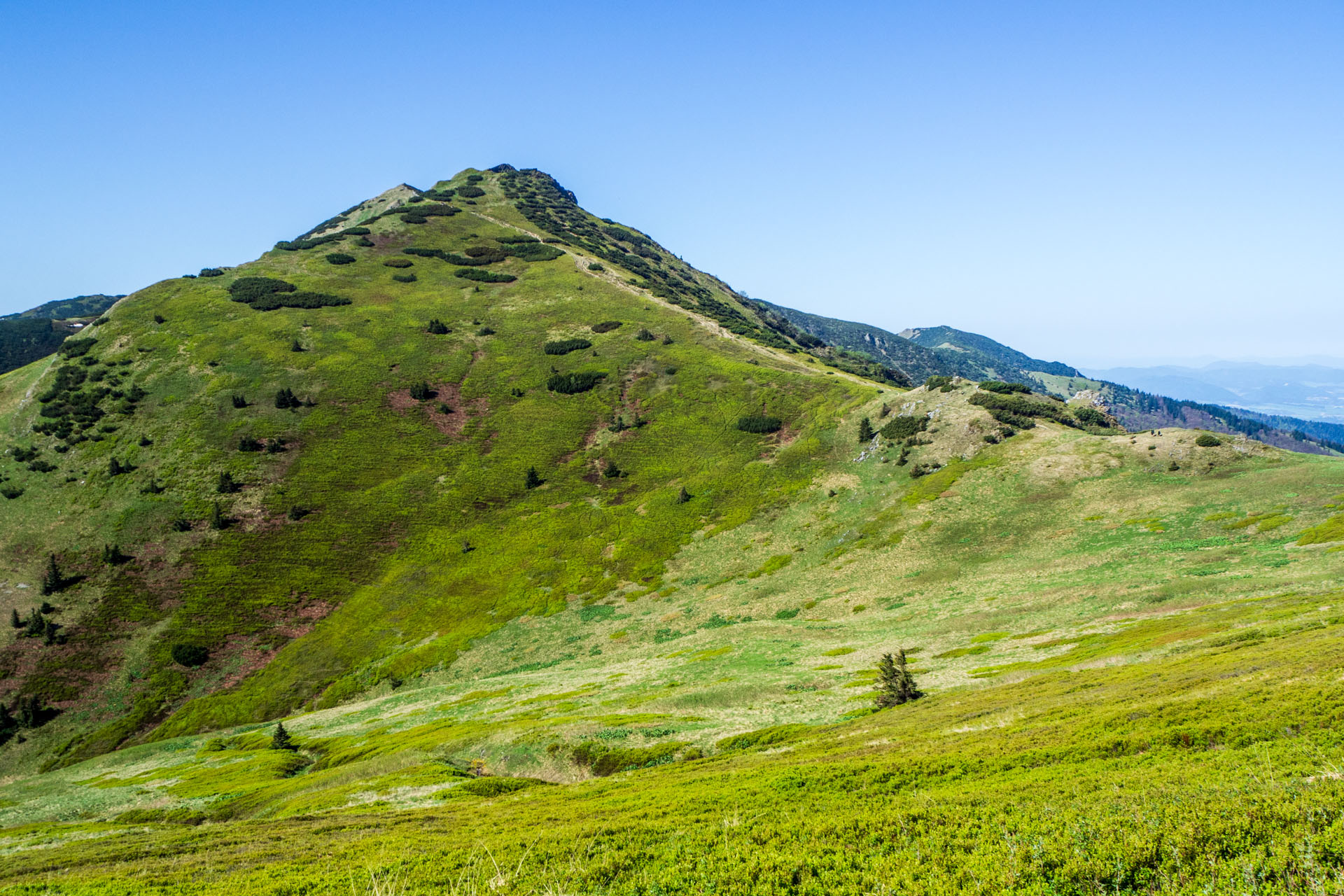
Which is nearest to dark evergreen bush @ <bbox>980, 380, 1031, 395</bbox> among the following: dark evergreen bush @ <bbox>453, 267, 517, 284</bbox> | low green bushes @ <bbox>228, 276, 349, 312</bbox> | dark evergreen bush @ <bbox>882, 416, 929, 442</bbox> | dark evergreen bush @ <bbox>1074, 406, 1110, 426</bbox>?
dark evergreen bush @ <bbox>1074, 406, 1110, 426</bbox>

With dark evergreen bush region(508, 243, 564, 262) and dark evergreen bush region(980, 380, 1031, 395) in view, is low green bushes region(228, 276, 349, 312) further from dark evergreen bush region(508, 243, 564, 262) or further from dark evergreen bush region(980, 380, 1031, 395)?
dark evergreen bush region(980, 380, 1031, 395)

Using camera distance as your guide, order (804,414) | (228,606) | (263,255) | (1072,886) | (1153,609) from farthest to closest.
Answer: (263,255) < (804,414) < (228,606) < (1153,609) < (1072,886)

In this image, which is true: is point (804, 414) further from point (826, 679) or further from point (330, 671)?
point (330, 671)

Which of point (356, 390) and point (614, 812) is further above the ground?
point (356, 390)

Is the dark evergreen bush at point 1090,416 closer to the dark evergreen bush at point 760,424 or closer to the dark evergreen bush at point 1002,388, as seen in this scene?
the dark evergreen bush at point 1002,388

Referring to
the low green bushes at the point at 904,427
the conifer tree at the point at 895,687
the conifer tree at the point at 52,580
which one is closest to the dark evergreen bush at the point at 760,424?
the low green bushes at the point at 904,427

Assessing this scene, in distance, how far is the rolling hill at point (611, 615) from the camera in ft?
53.7

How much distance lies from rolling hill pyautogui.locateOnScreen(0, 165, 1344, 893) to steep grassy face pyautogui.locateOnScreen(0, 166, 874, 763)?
71 cm

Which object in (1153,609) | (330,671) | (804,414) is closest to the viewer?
(1153,609)

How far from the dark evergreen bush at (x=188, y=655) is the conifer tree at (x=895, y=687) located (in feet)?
281

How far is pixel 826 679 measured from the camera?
45.3 m

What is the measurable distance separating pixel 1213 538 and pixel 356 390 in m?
141

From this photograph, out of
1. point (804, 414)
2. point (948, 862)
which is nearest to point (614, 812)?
point (948, 862)

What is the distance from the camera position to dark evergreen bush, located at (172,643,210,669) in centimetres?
7650
